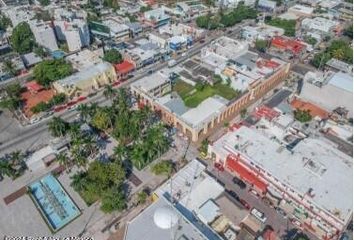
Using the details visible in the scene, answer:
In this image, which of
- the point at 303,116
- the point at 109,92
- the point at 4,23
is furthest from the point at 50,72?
the point at 303,116


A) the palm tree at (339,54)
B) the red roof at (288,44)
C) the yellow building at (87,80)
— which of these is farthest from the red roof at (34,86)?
the palm tree at (339,54)

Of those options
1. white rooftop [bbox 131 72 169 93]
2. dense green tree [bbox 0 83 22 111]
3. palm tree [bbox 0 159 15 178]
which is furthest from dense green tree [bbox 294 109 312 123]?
dense green tree [bbox 0 83 22 111]

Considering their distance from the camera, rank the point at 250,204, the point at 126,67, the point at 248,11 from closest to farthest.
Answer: the point at 250,204 < the point at 126,67 < the point at 248,11

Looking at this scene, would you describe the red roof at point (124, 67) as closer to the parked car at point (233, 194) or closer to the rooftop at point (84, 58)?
the rooftop at point (84, 58)

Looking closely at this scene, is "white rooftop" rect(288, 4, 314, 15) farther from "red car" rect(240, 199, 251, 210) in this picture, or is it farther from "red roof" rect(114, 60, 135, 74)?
"red car" rect(240, 199, 251, 210)

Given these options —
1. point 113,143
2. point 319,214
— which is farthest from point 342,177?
point 113,143

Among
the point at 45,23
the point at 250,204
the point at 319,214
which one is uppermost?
the point at 45,23

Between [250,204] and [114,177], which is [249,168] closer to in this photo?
[250,204]
